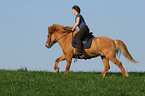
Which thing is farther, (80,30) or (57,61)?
(57,61)

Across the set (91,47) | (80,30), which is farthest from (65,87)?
(80,30)

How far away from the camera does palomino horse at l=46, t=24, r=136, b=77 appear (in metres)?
10.4

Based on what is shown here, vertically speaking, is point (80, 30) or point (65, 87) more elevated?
point (80, 30)

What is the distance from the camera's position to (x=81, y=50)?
1040 cm

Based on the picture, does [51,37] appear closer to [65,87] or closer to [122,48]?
[122,48]

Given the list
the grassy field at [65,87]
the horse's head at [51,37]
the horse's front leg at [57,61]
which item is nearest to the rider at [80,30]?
the horse's front leg at [57,61]

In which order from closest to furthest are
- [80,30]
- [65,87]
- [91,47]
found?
[65,87] → [80,30] → [91,47]

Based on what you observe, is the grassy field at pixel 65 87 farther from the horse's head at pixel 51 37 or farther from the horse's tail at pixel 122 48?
the horse's head at pixel 51 37

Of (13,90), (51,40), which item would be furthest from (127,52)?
(13,90)

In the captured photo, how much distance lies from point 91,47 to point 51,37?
7.08 ft

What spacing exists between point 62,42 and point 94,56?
161 centimetres

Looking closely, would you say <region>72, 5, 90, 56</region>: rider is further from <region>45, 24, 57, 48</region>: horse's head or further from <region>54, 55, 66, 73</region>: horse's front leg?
<region>45, 24, 57, 48</region>: horse's head

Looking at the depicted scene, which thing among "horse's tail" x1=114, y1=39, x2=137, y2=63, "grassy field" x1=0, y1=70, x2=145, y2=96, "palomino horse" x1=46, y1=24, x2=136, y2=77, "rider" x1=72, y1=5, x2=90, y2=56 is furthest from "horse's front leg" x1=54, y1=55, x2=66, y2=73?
"horse's tail" x1=114, y1=39, x2=137, y2=63

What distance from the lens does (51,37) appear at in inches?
453
